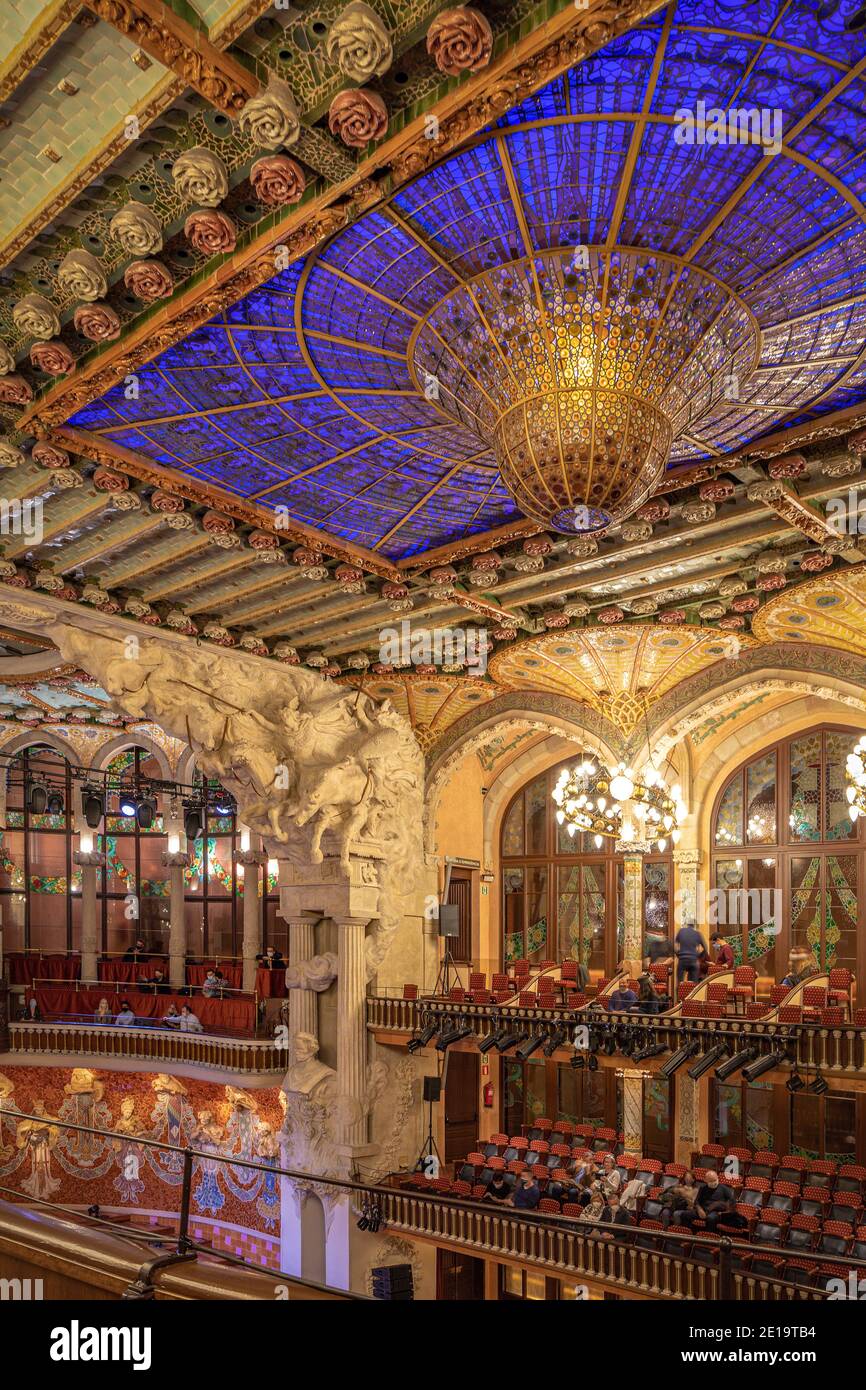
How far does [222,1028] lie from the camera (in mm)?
18406

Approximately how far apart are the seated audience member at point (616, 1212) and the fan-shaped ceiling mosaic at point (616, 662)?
6161 millimetres

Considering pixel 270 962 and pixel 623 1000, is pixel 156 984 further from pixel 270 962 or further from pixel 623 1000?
pixel 623 1000

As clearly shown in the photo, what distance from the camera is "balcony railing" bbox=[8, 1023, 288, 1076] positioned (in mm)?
17281

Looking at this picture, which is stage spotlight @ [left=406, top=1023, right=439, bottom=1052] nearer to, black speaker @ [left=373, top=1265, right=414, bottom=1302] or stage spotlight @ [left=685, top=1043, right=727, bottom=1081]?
black speaker @ [left=373, top=1265, right=414, bottom=1302]

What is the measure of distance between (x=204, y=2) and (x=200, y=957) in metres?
20.3

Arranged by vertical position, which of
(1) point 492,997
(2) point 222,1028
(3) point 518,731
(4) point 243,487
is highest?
(4) point 243,487

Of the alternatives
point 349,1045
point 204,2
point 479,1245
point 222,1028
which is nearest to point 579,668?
point 349,1045

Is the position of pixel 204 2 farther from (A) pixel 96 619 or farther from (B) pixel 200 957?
(B) pixel 200 957

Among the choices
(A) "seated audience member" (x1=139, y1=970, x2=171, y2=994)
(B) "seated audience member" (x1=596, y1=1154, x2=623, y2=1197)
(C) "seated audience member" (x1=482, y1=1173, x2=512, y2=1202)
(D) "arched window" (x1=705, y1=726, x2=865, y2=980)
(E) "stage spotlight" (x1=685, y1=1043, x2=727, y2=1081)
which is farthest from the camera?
(A) "seated audience member" (x1=139, y1=970, x2=171, y2=994)

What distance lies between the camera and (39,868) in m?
22.0

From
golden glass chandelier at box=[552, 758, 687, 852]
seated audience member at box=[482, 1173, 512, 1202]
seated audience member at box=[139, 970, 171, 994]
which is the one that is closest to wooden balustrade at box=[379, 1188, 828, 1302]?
seated audience member at box=[482, 1173, 512, 1202]

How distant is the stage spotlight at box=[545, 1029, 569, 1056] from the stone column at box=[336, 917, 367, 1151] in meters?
3.07

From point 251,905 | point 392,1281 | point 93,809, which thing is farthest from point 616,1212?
point 93,809

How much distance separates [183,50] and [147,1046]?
17256 mm
